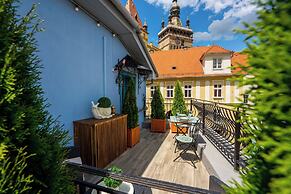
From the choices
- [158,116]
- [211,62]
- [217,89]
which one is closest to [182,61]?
[211,62]

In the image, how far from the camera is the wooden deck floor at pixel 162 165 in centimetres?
324

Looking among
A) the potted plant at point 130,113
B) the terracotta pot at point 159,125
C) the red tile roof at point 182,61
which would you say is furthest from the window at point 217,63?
the potted plant at point 130,113

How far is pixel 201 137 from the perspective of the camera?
5027 millimetres

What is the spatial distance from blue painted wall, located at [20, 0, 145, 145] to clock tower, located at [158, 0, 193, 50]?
34413mm

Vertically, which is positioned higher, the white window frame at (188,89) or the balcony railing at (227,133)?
the white window frame at (188,89)

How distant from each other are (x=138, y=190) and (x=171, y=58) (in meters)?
17.6

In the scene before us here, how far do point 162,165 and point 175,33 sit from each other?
40911mm

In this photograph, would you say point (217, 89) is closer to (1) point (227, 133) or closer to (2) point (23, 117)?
(1) point (227, 133)

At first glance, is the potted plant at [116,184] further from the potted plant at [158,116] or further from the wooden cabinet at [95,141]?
the potted plant at [158,116]

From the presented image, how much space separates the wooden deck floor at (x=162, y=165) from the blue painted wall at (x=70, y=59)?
1730mm

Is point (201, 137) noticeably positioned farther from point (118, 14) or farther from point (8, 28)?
point (8, 28)

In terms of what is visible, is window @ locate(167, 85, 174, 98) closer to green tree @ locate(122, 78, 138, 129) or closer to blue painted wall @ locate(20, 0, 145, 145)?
green tree @ locate(122, 78, 138, 129)

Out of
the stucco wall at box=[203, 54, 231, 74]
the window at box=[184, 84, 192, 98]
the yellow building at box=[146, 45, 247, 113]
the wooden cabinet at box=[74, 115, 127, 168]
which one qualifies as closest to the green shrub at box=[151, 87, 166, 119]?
the wooden cabinet at box=[74, 115, 127, 168]

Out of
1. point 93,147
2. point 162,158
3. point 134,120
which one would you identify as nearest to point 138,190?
point 93,147
